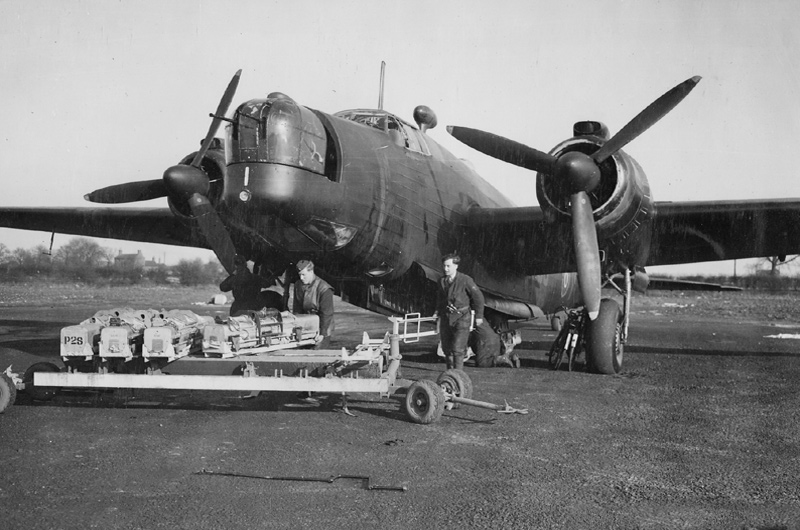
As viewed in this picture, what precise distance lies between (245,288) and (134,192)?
2456 mm

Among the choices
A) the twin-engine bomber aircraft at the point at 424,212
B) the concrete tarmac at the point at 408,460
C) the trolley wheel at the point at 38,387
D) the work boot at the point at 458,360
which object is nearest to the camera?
the concrete tarmac at the point at 408,460

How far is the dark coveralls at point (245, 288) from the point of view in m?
10.0

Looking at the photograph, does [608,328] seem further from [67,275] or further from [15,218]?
[67,275]

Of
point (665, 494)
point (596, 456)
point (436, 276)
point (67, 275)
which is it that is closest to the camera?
point (665, 494)

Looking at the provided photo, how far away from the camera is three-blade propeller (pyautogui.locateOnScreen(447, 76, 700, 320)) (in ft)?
28.6

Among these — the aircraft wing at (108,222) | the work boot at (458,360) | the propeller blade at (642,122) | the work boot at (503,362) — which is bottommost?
the work boot at (503,362)

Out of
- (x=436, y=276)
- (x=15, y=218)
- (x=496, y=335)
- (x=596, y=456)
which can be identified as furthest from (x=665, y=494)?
(x=15, y=218)

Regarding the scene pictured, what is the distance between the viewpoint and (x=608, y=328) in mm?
10367

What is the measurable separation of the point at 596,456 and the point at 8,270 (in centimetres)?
2840

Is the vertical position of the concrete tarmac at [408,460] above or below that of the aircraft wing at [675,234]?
below

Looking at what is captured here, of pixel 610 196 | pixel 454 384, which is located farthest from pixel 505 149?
pixel 454 384

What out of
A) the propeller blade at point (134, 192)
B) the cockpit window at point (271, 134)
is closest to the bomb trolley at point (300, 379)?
the cockpit window at point (271, 134)

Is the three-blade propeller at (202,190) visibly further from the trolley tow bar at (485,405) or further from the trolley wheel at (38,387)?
the trolley tow bar at (485,405)

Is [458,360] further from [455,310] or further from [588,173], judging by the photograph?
[588,173]
